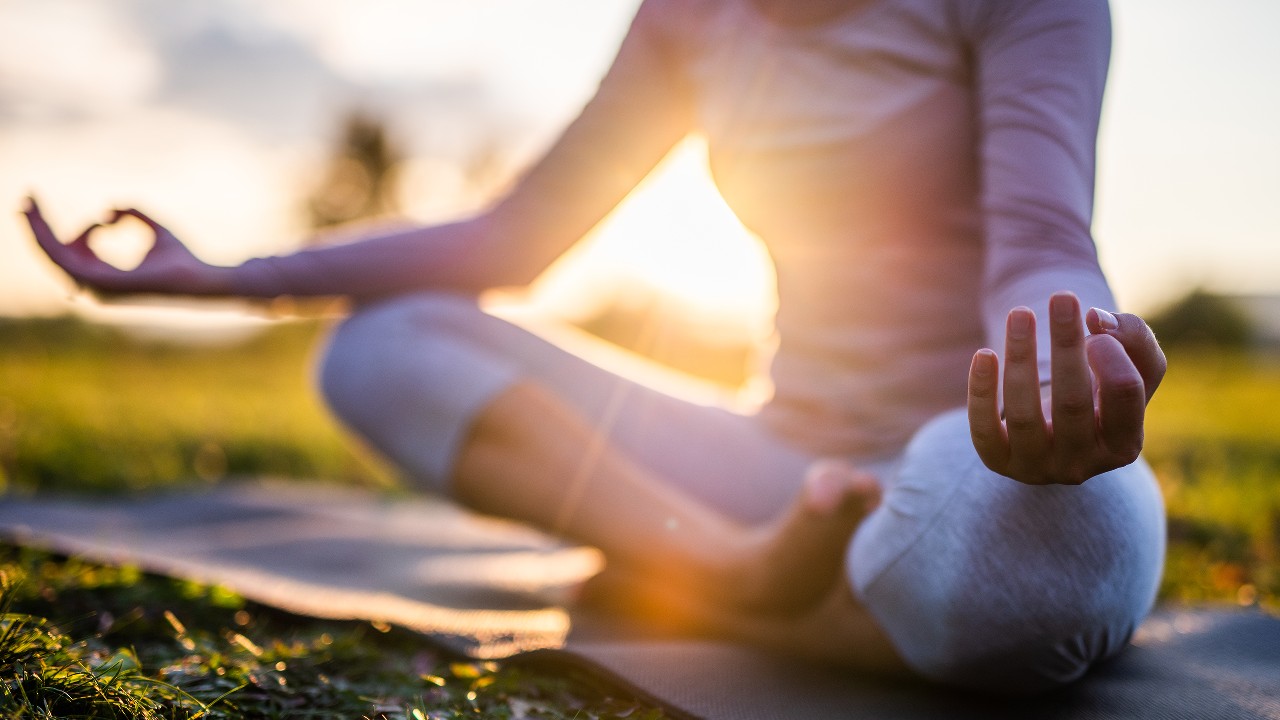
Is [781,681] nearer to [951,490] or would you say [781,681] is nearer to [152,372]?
[951,490]

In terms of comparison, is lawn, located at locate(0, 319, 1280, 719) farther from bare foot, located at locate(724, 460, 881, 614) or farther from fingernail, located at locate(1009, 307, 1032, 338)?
fingernail, located at locate(1009, 307, 1032, 338)

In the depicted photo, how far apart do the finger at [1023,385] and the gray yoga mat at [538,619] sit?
1.79ft

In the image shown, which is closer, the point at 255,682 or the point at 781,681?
the point at 255,682

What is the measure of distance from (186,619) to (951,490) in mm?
1292

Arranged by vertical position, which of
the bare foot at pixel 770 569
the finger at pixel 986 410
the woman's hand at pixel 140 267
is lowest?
the bare foot at pixel 770 569

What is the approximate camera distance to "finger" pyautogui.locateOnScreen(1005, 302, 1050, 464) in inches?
25.5

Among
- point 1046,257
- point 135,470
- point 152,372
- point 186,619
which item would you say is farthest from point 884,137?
point 152,372

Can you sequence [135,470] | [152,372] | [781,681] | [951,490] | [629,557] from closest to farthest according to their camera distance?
1. [951,490]
2. [781,681]
3. [629,557]
4. [135,470]
5. [152,372]

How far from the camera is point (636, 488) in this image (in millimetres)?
1377

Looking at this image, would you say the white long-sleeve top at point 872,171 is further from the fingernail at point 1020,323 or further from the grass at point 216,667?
the grass at point 216,667

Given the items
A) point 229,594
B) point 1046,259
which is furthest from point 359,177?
point 1046,259

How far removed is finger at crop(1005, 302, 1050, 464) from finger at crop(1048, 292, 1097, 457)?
1cm

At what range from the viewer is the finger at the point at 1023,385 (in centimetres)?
65

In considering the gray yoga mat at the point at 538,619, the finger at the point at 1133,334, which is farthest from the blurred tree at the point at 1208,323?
the finger at the point at 1133,334
